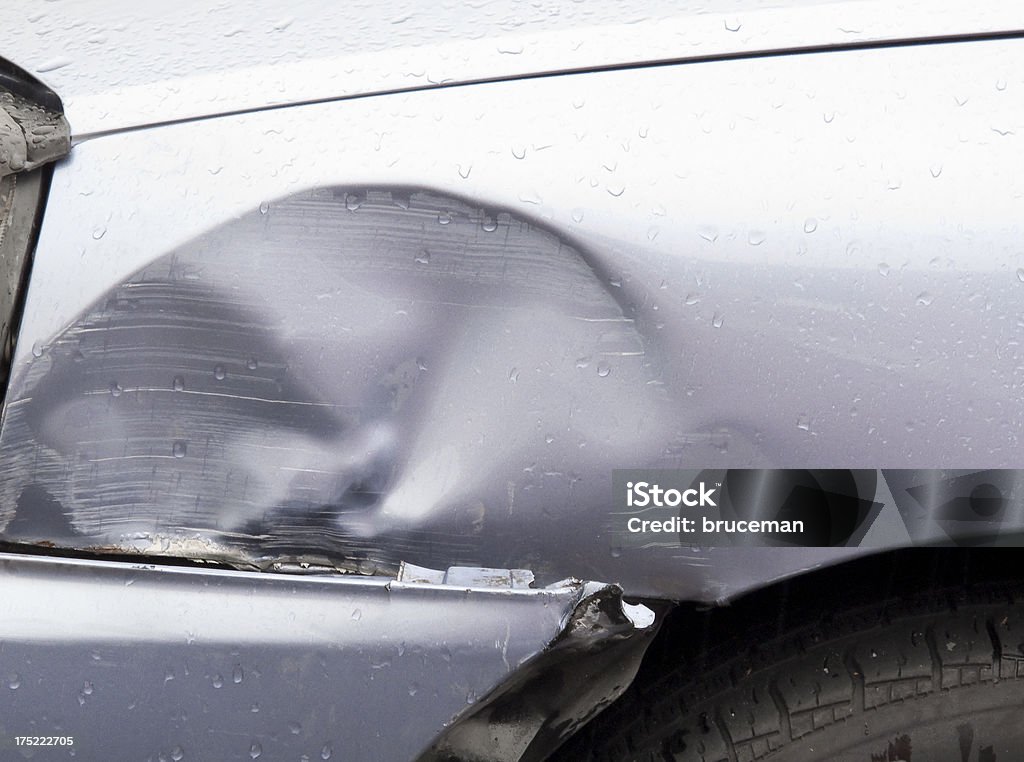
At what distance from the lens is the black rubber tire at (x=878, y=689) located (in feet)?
3.73

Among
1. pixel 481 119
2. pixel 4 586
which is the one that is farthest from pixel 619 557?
pixel 4 586

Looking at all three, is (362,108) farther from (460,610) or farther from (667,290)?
(460,610)

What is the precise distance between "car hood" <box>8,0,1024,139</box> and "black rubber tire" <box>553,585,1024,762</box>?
0.70 m

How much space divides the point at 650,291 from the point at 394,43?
17.3 inches

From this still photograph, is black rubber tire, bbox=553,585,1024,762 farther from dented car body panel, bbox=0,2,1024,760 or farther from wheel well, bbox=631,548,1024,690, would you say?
Answer: dented car body panel, bbox=0,2,1024,760

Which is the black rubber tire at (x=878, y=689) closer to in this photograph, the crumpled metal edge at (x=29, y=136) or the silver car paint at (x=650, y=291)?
the silver car paint at (x=650, y=291)

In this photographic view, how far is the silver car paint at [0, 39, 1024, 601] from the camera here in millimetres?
991

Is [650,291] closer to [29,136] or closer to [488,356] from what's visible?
[488,356]

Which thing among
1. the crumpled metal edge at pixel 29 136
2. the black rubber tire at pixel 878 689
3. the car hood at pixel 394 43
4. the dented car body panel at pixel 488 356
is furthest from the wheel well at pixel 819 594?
the crumpled metal edge at pixel 29 136

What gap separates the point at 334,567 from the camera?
1.06 m

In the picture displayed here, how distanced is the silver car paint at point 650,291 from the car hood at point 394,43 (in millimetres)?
32

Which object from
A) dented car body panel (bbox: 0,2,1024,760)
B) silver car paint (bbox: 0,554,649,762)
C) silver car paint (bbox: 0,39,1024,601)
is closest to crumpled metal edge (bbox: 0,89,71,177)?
dented car body panel (bbox: 0,2,1024,760)

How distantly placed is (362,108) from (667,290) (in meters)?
0.41

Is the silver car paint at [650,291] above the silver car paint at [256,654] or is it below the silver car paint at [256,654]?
above
